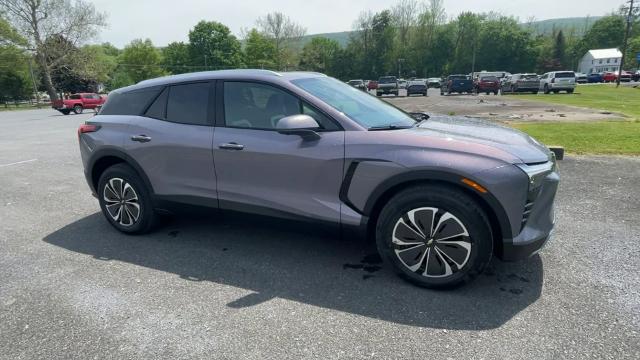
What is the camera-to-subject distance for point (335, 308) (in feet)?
9.66

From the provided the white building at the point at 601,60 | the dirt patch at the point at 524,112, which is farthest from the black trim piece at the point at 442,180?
the white building at the point at 601,60

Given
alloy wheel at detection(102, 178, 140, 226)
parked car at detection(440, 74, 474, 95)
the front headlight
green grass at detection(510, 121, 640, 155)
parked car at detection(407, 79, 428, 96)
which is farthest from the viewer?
parked car at detection(440, 74, 474, 95)

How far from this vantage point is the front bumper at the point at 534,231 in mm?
2918

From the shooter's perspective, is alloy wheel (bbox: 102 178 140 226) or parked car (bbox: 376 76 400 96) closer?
alloy wheel (bbox: 102 178 140 226)

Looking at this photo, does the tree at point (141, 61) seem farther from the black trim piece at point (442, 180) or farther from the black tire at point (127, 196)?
the black trim piece at point (442, 180)

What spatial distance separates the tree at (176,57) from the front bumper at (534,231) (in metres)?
90.4

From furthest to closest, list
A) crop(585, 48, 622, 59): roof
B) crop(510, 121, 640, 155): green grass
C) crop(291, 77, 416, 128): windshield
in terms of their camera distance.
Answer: crop(585, 48, 622, 59): roof
crop(510, 121, 640, 155): green grass
crop(291, 77, 416, 128): windshield

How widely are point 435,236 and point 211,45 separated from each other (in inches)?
3523

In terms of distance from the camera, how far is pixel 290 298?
3.10 meters

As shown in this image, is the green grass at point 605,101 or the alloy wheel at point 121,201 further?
the green grass at point 605,101

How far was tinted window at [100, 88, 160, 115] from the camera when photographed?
4316 mm

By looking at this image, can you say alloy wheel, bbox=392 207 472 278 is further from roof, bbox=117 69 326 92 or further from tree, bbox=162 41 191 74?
tree, bbox=162 41 191 74

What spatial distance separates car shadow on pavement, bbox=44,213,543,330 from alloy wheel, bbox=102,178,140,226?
8.3 inches

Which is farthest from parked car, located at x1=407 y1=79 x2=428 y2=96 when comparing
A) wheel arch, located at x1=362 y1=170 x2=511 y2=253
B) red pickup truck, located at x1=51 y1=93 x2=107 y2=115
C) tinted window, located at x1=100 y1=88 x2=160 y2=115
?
wheel arch, located at x1=362 y1=170 x2=511 y2=253
